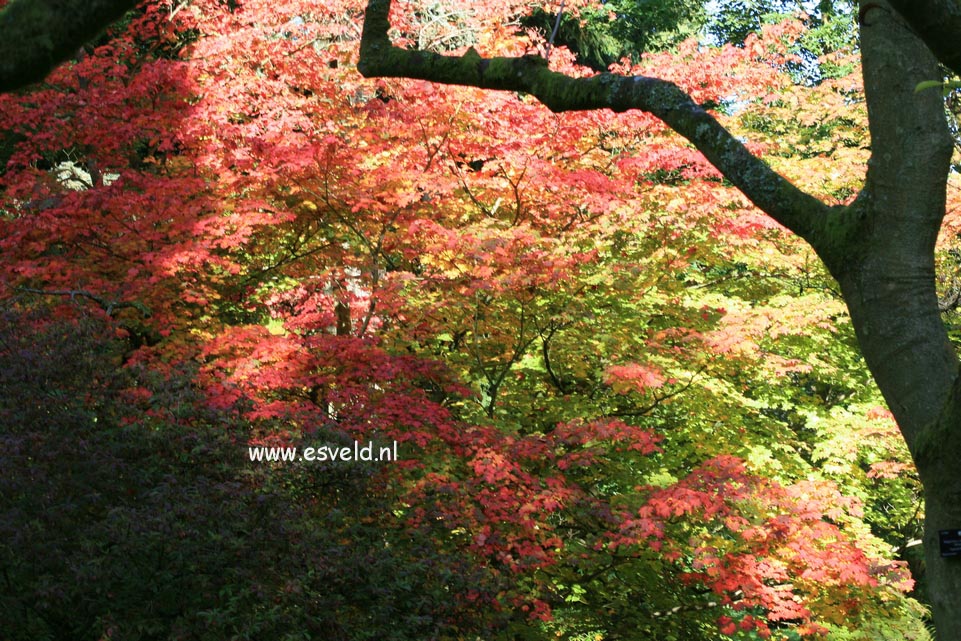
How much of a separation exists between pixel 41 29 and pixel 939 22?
1.95m

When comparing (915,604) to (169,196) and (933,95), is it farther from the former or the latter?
(169,196)

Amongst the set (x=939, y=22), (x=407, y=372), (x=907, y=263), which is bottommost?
(x=407, y=372)

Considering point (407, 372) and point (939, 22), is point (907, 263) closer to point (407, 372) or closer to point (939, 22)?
point (939, 22)

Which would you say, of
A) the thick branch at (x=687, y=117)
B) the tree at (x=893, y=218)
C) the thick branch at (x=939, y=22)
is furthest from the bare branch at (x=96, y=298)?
the thick branch at (x=939, y=22)

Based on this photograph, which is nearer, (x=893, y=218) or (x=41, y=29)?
(x=41, y=29)

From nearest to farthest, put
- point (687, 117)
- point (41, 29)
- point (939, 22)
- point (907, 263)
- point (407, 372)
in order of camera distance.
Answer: point (41, 29)
point (939, 22)
point (907, 263)
point (687, 117)
point (407, 372)

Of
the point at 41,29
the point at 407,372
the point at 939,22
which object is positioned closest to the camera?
the point at 41,29

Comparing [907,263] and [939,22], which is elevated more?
[939,22]

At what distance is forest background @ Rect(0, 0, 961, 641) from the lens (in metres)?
4.15

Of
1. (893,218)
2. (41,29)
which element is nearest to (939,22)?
(893,218)

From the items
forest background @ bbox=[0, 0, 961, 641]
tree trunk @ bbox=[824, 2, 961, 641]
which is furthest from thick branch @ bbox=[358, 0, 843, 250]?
forest background @ bbox=[0, 0, 961, 641]

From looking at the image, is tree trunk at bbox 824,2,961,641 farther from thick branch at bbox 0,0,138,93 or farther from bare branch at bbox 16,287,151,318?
bare branch at bbox 16,287,151,318

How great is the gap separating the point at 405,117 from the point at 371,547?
4.43m

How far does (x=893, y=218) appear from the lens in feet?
10.5
